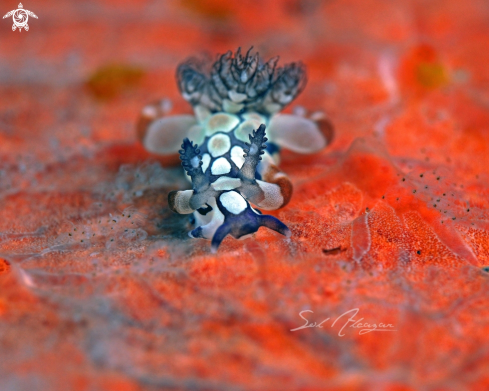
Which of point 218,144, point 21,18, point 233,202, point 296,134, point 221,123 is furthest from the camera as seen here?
point 21,18

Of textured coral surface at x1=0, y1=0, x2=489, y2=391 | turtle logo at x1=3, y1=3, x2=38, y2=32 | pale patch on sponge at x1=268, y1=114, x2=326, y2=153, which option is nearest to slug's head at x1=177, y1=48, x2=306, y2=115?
pale patch on sponge at x1=268, y1=114, x2=326, y2=153

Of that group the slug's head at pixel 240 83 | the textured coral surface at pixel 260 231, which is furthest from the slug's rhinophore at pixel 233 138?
the textured coral surface at pixel 260 231

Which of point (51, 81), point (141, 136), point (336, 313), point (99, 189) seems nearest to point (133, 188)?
point (99, 189)

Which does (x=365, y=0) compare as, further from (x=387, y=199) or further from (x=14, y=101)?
(x=14, y=101)

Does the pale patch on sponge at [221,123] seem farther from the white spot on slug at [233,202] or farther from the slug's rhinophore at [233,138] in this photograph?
the white spot on slug at [233,202]

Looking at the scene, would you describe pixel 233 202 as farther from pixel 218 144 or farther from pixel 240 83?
pixel 240 83

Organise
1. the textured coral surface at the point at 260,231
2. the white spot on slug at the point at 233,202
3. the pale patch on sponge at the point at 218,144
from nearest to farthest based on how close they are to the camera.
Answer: the textured coral surface at the point at 260,231
the white spot on slug at the point at 233,202
the pale patch on sponge at the point at 218,144

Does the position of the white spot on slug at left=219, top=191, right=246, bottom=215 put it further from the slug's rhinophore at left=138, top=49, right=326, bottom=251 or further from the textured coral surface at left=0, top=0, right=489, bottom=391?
the textured coral surface at left=0, top=0, right=489, bottom=391

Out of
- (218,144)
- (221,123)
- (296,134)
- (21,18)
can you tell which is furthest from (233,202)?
(21,18)
